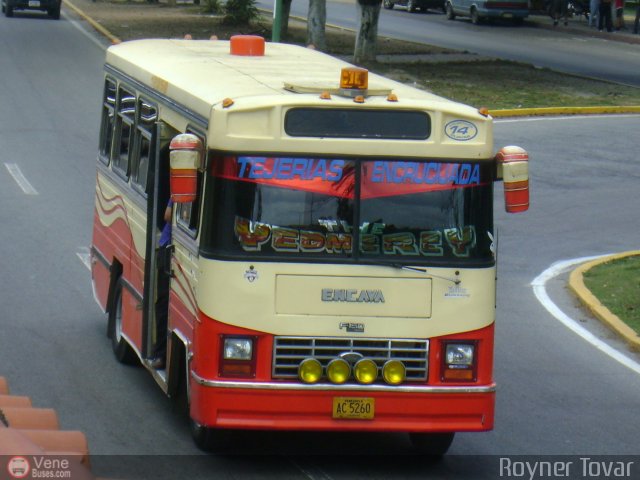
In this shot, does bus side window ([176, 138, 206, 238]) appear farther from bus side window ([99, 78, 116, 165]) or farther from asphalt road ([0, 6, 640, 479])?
bus side window ([99, 78, 116, 165])

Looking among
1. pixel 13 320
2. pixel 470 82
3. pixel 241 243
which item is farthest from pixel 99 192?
pixel 470 82

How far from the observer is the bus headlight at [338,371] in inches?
351

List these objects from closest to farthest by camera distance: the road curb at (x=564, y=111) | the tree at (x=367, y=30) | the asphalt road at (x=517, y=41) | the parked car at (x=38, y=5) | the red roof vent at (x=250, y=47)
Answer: the red roof vent at (x=250, y=47) < the road curb at (x=564, y=111) < the tree at (x=367, y=30) < the asphalt road at (x=517, y=41) < the parked car at (x=38, y=5)

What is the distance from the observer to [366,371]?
8.96 metres

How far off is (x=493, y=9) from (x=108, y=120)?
139ft

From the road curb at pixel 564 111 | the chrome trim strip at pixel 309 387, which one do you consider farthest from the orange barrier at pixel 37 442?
the road curb at pixel 564 111

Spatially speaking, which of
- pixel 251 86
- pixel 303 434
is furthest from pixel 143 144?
pixel 303 434

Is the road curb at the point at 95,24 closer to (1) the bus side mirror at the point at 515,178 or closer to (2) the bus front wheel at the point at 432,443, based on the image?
(2) the bus front wheel at the point at 432,443

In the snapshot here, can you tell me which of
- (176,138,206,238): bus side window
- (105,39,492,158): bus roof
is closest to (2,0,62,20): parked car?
(105,39,492,158): bus roof

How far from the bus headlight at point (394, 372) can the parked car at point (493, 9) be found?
150 feet

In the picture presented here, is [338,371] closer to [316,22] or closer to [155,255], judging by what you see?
[155,255]

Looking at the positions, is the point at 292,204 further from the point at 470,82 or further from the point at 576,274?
the point at 470,82

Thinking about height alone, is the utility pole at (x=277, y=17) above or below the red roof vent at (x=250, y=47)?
below

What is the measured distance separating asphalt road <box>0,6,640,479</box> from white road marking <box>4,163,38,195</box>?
0.03 metres
